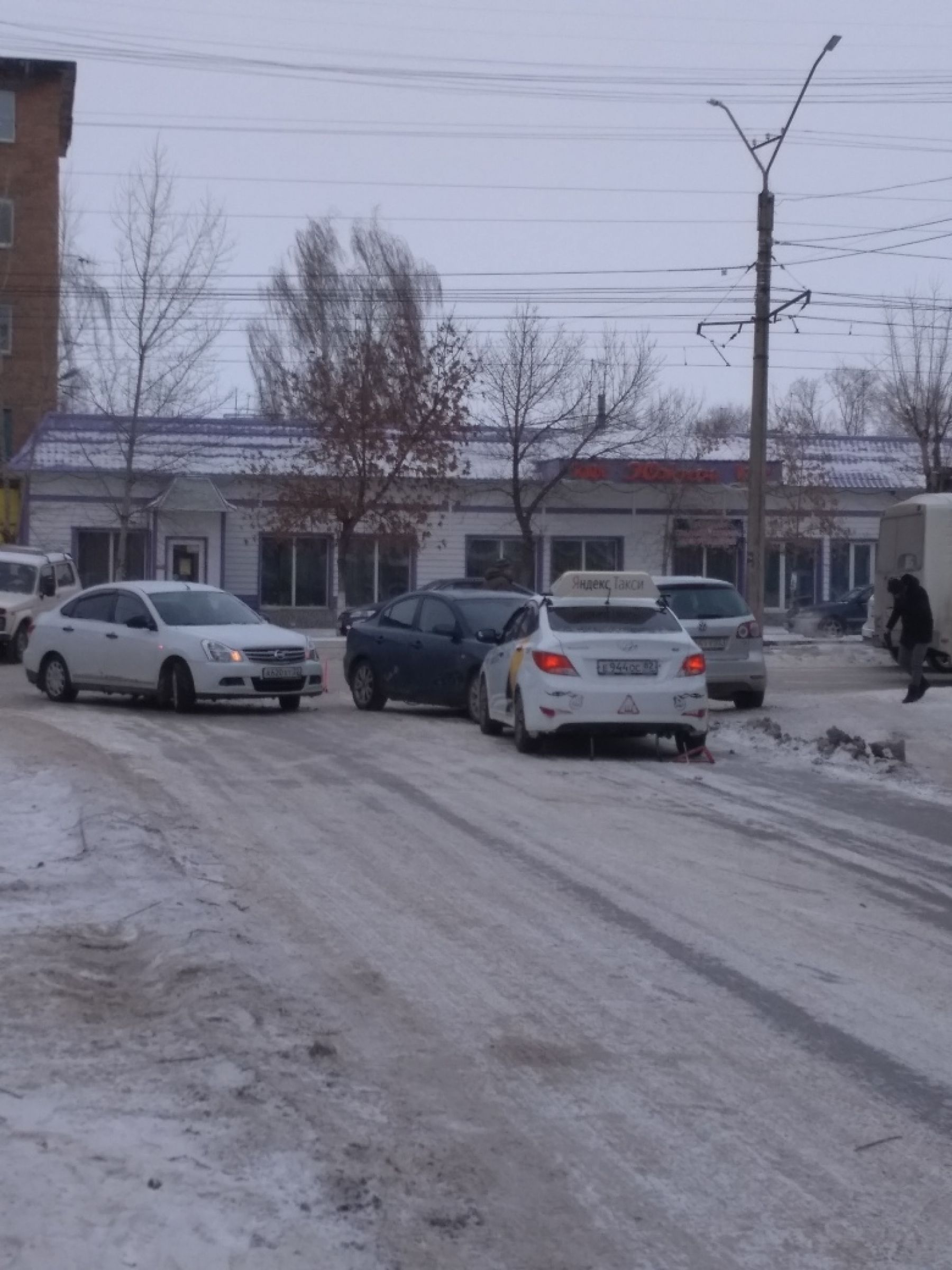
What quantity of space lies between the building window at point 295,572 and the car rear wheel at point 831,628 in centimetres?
1361

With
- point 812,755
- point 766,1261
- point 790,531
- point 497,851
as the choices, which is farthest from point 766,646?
point 766,1261

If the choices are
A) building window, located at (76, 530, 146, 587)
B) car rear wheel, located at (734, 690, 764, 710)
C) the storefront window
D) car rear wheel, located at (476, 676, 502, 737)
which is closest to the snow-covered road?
car rear wheel, located at (476, 676, 502, 737)

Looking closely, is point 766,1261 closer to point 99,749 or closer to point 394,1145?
point 394,1145

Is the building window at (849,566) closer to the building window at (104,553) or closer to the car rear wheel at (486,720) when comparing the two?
the building window at (104,553)

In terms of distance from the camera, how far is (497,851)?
400 inches

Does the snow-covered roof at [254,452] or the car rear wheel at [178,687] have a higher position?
the snow-covered roof at [254,452]

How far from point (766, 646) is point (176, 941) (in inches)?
1226

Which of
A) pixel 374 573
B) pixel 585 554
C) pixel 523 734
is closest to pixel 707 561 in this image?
pixel 585 554

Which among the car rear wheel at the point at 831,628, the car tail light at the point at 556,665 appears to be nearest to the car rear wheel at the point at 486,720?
the car tail light at the point at 556,665

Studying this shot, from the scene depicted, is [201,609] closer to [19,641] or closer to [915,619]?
[915,619]

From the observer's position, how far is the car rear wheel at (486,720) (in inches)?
658

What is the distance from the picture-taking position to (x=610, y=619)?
607 inches

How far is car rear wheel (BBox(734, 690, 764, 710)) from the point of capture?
19.7 meters

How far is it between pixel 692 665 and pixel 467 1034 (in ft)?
29.6
